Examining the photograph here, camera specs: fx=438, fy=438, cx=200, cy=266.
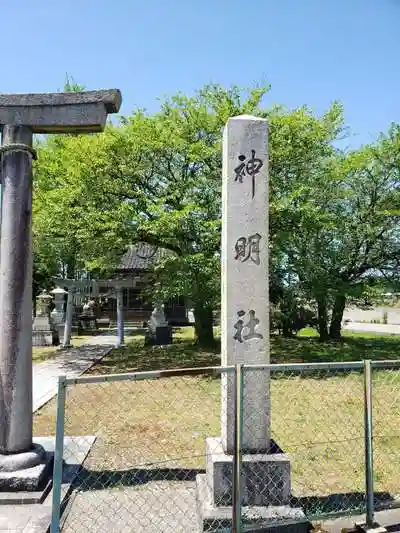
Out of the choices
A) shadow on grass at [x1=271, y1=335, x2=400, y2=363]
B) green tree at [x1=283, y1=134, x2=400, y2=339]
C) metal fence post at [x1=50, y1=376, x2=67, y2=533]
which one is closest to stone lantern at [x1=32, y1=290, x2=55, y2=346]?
shadow on grass at [x1=271, y1=335, x2=400, y2=363]

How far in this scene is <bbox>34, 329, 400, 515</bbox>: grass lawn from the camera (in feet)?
16.6

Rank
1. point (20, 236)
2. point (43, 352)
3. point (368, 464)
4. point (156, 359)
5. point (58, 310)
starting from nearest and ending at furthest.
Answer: point (368, 464)
point (20, 236)
point (156, 359)
point (43, 352)
point (58, 310)

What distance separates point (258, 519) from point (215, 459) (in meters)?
0.59

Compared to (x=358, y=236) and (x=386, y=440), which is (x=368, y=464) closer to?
(x=386, y=440)

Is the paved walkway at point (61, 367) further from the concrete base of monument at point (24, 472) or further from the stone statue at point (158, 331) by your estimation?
the concrete base of monument at point (24, 472)

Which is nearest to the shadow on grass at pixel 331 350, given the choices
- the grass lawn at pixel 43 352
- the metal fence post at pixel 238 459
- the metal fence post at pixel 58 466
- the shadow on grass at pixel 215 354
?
the shadow on grass at pixel 215 354

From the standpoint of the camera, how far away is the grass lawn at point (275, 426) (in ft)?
16.6

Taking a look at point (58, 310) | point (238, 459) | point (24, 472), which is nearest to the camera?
point (238, 459)

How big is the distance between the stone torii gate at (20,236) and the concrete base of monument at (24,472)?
10mm

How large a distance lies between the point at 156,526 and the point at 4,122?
453 cm

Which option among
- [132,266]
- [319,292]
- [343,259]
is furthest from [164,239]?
[132,266]

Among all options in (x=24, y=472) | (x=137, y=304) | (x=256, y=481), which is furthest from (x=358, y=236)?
(x=137, y=304)

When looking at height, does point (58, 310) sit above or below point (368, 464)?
above

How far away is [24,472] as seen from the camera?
4.46m
